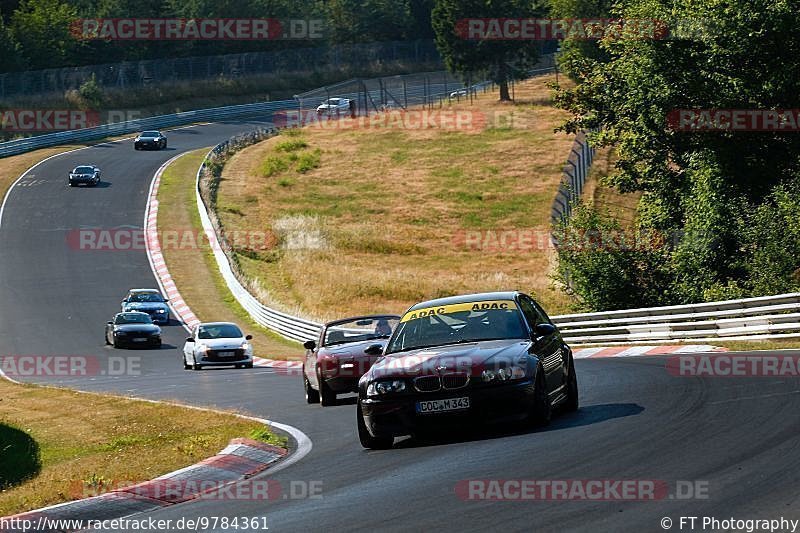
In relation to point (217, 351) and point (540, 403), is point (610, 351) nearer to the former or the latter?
point (217, 351)

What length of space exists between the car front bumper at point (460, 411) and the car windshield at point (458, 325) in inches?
36.6

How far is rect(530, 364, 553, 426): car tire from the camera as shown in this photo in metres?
12.2

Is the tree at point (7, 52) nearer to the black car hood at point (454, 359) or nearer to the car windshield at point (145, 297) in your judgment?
the car windshield at point (145, 297)

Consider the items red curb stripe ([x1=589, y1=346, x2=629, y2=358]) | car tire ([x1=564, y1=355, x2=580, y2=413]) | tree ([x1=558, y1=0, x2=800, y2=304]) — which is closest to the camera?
car tire ([x1=564, y1=355, x2=580, y2=413])

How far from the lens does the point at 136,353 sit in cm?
3691

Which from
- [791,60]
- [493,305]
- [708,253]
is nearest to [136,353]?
[708,253]

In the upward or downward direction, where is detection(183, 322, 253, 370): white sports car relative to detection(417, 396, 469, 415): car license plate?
downward

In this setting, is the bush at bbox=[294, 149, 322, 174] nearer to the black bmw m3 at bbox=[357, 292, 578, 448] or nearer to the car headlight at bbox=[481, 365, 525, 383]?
the black bmw m3 at bbox=[357, 292, 578, 448]

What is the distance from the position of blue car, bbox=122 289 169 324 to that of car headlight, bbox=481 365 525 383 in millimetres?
31405

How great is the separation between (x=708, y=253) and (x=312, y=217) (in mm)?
32948

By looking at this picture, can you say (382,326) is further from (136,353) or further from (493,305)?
(136,353)

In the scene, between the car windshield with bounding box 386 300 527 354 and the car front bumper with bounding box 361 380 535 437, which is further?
the car windshield with bounding box 386 300 527 354

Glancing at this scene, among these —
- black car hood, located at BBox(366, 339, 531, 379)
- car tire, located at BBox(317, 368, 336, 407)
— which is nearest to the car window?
black car hood, located at BBox(366, 339, 531, 379)

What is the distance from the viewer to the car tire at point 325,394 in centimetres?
1886
